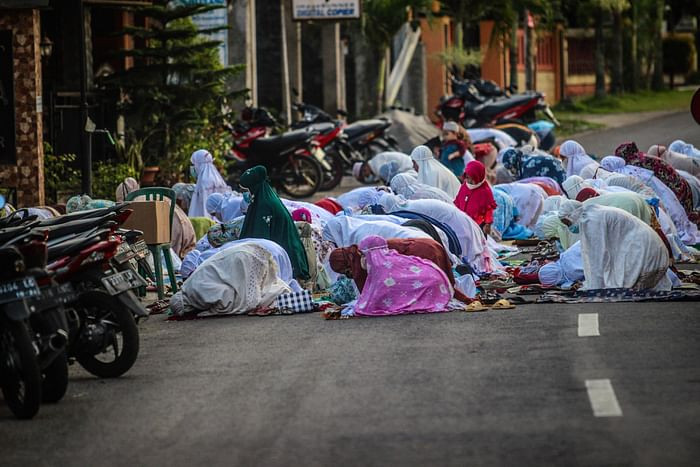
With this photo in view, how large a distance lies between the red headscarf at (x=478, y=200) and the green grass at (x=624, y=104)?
33451 mm

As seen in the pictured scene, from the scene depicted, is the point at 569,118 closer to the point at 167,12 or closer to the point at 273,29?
the point at 273,29

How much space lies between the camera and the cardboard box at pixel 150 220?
13.8 meters

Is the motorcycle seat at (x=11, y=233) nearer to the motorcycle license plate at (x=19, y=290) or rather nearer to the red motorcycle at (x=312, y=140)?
the motorcycle license plate at (x=19, y=290)

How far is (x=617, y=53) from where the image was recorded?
56.2 m

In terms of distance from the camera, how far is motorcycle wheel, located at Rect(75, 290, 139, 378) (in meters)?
9.83

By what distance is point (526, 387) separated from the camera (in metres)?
8.79

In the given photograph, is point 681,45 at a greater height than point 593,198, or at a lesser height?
greater

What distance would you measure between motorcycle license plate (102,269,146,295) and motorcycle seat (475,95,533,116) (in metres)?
20.4

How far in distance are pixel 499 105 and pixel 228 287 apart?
17.9 m

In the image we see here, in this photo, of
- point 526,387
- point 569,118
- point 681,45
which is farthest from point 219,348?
point 681,45

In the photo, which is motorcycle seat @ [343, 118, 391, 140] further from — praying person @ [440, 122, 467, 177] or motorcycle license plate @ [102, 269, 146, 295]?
motorcycle license plate @ [102, 269, 146, 295]

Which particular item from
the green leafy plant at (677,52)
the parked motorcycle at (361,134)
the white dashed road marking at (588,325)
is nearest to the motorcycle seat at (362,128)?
the parked motorcycle at (361,134)

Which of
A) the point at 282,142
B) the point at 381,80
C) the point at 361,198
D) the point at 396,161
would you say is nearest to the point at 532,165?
the point at 396,161

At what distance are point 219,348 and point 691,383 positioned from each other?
3.77 m
